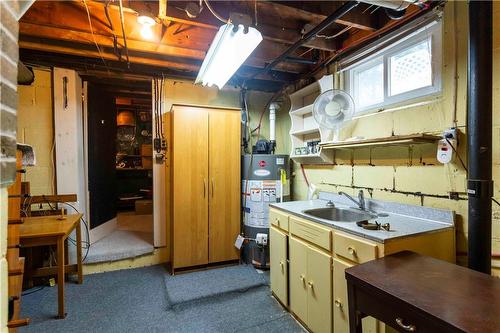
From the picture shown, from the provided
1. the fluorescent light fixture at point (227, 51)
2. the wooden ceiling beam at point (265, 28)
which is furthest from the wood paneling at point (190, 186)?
the wooden ceiling beam at point (265, 28)

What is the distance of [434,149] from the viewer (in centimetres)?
170

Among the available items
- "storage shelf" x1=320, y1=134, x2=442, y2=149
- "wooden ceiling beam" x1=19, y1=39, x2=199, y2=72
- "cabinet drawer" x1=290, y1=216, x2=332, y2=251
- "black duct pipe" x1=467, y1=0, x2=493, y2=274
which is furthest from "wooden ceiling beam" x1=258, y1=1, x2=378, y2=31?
"cabinet drawer" x1=290, y1=216, x2=332, y2=251

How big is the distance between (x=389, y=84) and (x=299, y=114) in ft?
3.86

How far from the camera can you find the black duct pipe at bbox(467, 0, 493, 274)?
1282 millimetres

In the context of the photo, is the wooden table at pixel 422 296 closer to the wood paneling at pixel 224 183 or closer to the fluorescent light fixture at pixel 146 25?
the wood paneling at pixel 224 183

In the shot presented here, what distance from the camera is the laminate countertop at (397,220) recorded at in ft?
4.75

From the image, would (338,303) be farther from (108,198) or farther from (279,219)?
(108,198)

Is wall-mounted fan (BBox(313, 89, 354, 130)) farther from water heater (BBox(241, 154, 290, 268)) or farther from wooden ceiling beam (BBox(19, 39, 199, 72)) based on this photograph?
wooden ceiling beam (BBox(19, 39, 199, 72))

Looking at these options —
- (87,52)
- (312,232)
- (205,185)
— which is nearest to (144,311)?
(205,185)

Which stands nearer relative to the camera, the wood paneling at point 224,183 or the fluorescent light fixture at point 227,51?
the fluorescent light fixture at point 227,51

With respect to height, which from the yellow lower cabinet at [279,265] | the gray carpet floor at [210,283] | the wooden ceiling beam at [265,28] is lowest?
the gray carpet floor at [210,283]

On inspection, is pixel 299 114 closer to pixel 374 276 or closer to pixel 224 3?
pixel 224 3

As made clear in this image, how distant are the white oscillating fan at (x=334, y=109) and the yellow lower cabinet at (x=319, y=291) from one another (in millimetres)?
1149

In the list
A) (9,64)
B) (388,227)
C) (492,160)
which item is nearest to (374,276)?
(388,227)
